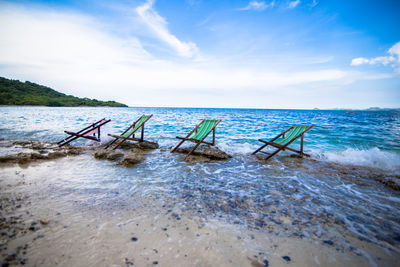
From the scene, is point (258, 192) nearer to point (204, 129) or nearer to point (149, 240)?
point (149, 240)

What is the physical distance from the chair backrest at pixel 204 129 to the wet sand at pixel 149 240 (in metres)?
4.84

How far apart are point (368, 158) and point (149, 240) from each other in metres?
9.41

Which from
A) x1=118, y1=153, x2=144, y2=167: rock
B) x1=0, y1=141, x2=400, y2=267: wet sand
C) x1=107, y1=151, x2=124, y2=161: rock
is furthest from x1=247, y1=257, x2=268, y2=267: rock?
x1=107, y1=151, x2=124, y2=161: rock

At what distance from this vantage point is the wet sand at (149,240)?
1.96 meters

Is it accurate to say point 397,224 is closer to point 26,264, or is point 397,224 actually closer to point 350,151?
point 26,264

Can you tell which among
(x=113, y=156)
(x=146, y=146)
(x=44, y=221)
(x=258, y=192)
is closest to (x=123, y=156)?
(x=113, y=156)

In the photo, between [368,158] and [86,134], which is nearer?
[368,158]

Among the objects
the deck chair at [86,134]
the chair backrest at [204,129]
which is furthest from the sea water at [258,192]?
the deck chair at [86,134]

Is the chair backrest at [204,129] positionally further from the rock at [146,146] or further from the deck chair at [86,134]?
the deck chair at [86,134]

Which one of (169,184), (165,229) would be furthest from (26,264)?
(169,184)

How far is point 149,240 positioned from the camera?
7.39ft

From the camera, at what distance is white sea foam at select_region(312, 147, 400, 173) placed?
6566mm

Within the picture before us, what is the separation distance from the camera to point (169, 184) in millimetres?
4266

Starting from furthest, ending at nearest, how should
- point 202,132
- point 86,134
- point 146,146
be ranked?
point 86,134 < point 146,146 < point 202,132
